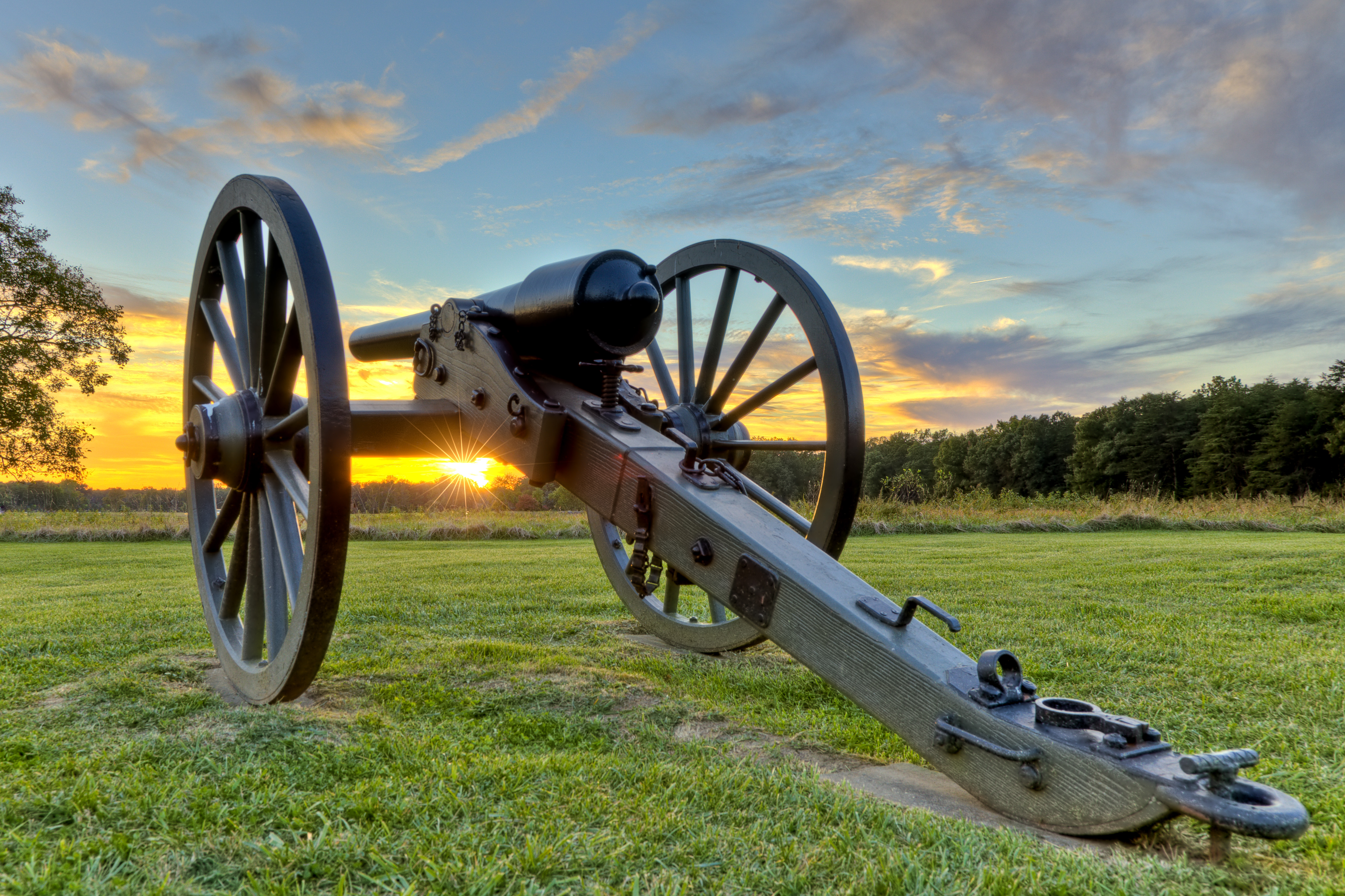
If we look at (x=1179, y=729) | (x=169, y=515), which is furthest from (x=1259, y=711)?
(x=169, y=515)

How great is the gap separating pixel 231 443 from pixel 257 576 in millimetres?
531

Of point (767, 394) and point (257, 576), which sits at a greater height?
point (767, 394)

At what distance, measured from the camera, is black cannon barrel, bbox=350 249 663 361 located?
11.0 feet

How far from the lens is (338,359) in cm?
264

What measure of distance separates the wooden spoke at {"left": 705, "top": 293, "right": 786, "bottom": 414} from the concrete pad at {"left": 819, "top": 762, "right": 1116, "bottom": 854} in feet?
6.96

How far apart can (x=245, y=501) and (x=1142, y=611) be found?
17.2ft

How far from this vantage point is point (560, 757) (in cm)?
249

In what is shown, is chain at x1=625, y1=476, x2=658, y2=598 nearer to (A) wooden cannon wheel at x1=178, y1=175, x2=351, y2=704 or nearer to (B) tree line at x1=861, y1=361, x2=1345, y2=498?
(A) wooden cannon wheel at x1=178, y1=175, x2=351, y2=704

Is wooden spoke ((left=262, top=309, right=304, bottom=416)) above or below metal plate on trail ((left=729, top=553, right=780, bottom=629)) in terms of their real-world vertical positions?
above

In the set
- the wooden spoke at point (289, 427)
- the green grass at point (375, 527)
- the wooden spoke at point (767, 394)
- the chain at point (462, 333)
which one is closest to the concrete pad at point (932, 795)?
the wooden spoke at point (767, 394)

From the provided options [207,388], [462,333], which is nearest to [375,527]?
[207,388]

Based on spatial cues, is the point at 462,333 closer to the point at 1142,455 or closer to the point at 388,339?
the point at 388,339

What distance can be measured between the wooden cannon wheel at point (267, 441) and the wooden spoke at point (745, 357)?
198 cm

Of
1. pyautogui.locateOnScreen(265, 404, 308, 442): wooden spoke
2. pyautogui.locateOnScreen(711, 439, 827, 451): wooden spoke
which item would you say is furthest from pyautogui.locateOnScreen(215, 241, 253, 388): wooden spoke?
pyautogui.locateOnScreen(711, 439, 827, 451): wooden spoke
